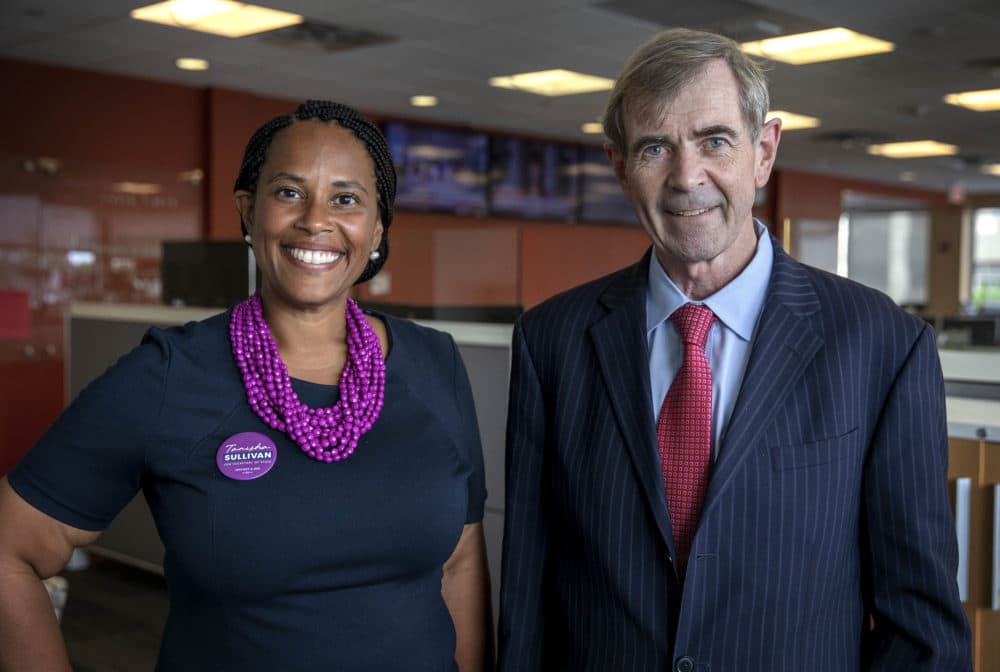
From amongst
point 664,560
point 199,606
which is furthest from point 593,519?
point 199,606

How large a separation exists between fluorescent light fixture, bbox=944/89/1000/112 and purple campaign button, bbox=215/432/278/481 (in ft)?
25.8

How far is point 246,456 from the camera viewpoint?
1.39 meters

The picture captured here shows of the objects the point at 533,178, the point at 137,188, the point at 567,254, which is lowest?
the point at 567,254

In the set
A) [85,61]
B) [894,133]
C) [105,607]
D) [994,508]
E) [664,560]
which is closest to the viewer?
[664,560]

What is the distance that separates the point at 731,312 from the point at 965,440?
38.2 inches

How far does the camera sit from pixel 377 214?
159 cm

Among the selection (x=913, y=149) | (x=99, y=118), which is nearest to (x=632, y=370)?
(x=99, y=118)

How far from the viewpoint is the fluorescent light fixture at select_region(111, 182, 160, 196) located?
7.58 meters

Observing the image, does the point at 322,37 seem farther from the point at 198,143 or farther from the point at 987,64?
the point at 987,64

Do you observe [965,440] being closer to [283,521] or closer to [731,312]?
[731,312]

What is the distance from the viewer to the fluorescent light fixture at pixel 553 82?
7.54m

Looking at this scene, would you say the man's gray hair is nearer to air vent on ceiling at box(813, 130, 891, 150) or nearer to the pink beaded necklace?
the pink beaded necklace

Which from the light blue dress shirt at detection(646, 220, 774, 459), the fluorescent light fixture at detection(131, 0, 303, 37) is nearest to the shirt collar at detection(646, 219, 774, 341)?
the light blue dress shirt at detection(646, 220, 774, 459)

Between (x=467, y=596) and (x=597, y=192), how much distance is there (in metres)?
9.94
